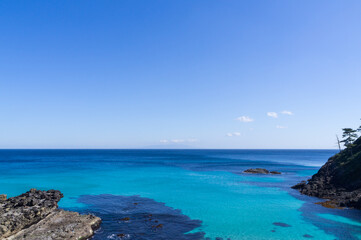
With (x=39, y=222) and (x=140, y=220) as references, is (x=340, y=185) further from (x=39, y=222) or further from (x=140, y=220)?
(x=39, y=222)

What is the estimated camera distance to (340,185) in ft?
159

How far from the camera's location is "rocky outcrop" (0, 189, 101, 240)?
79.8 ft

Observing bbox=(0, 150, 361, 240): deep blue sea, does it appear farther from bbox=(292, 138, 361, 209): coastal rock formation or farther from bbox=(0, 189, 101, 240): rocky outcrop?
bbox=(292, 138, 361, 209): coastal rock formation

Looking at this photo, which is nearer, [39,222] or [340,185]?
[39,222]

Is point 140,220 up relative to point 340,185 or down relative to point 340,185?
down

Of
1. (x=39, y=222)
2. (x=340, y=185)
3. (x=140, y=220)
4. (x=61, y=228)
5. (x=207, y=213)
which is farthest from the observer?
(x=340, y=185)

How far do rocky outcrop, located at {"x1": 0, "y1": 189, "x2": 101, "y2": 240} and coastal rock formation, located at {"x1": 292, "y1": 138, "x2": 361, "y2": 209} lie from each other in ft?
133

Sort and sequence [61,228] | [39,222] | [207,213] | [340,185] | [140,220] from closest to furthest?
[61,228] < [39,222] < [140,220] < [207,213] < [340,185]

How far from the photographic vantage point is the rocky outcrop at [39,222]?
24.3 metres

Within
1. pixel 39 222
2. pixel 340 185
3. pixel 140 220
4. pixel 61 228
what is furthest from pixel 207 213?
pixel 340 185

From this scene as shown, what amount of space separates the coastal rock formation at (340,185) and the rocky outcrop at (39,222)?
4060 centimetres

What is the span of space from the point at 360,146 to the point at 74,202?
72745mm

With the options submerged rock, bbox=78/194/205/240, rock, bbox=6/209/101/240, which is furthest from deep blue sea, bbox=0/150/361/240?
rock, bbox=6/209/101/240

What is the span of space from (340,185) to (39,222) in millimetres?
57057
